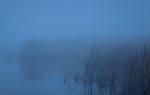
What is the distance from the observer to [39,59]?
4.34 metres

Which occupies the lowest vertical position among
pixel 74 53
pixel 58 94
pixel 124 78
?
pixel 58 94

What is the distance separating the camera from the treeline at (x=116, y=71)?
359 centimetres

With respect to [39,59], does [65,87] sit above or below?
below

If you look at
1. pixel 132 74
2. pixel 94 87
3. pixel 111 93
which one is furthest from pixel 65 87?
pixel 132 74

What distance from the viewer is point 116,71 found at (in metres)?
3.87

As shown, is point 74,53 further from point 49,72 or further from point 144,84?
point 144,84

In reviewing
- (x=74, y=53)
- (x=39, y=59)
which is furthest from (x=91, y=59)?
(x=39, y=59)

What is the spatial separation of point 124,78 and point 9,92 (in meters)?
1.61

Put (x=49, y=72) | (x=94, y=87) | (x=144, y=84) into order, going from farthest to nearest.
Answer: (x=49, y=72)
(x=94, y=87)
(x=144, y=84)

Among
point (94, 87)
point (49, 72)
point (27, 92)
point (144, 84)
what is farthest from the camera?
point (49, 72)

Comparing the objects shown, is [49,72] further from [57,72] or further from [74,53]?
[74,53]

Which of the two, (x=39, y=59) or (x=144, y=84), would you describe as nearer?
(x=144, y=84)

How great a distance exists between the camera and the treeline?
11.8ft

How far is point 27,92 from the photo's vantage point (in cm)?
413
